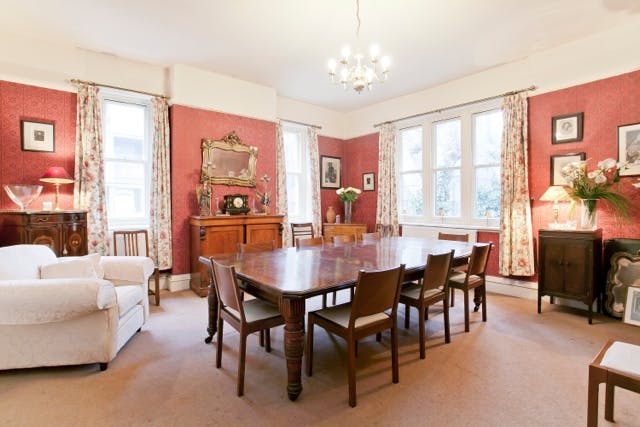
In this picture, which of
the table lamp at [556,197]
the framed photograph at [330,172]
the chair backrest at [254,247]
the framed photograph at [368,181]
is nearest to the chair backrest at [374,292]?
the chair backrest at [254,247]

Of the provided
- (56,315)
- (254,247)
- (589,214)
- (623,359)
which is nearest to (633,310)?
(623,359)

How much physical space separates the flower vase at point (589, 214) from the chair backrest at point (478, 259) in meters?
1.31

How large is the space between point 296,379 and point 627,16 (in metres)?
4.62

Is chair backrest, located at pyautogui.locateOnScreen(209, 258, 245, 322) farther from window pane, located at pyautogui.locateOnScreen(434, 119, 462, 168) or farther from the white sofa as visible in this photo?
window pane, located at pyautogui.locateOnScreen(434, 119, 462, 168)

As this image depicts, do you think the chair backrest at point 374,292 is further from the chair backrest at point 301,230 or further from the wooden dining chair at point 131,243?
the chair backrest at point 301,230

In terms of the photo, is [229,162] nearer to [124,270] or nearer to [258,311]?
[124,270]

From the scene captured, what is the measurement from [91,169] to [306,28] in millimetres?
3125

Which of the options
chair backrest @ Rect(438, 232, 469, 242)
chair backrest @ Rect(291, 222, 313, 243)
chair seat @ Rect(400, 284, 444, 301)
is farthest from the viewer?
chair backrest @ Rect(291, 222, 313, 243)

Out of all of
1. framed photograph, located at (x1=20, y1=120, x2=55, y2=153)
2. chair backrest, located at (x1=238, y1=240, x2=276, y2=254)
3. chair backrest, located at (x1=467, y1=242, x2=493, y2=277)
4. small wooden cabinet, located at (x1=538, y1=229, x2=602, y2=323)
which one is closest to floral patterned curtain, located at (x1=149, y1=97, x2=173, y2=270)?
framed photograph, located at (x1=20, y1=120, x2=55, y2=153)

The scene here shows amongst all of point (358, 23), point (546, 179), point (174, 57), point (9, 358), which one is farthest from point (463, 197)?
point (9, 358)

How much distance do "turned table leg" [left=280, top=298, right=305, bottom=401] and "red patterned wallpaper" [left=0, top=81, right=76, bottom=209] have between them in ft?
11.8

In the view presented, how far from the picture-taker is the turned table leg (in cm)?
182

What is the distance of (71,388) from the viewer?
81.7 inches

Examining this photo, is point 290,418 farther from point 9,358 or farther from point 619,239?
point 619,239
